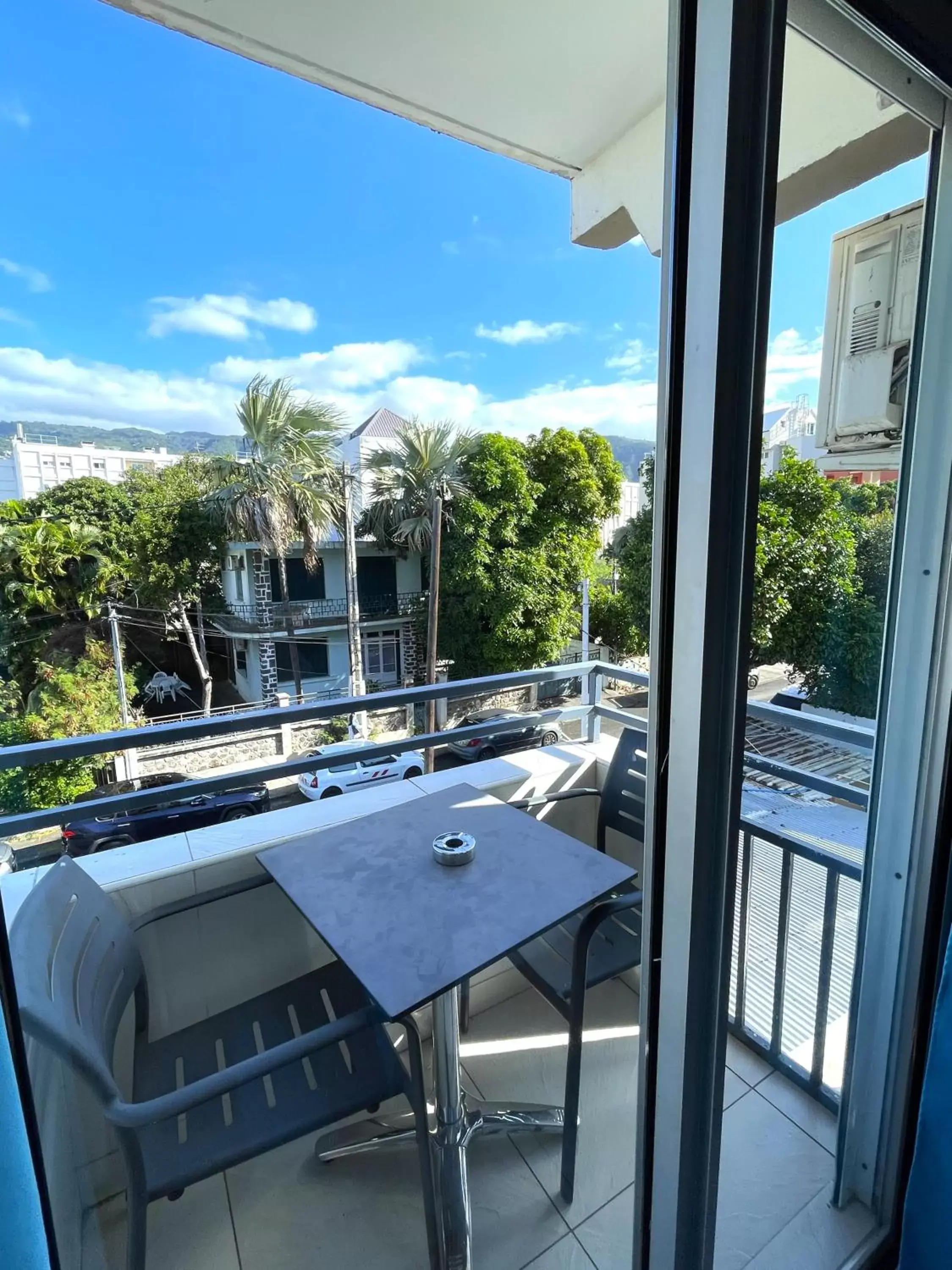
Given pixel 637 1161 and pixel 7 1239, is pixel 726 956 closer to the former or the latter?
pixel 637 1161

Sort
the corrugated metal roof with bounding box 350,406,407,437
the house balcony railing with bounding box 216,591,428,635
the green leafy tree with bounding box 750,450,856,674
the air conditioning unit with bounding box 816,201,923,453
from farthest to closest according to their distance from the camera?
the corrugated metal roof with bounding box 350,406,407,437
the house balcony railing with bounding box 216,591,428,635
the air conditioning unit with bounding box 816,201,923,453
the green leafy tree with bounding box 750,450,856,674

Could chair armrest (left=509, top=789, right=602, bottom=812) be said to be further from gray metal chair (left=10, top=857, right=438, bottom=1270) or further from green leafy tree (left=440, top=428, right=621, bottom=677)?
green leafy tree (left=440, top=428, right=621, bottom=677)

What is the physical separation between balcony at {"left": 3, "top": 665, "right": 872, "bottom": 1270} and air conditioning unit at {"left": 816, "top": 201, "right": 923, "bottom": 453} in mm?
508

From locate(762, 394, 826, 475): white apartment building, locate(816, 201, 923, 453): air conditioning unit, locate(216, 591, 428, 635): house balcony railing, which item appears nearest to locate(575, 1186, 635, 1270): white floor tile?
locate(762, 394, 826, 475): white apartment building

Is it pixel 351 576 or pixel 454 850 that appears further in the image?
pixel 351 576

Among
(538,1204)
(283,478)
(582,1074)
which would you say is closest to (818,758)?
(582,1074)

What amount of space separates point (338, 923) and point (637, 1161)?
1.93ft

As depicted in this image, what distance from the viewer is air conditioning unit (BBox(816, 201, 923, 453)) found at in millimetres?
909

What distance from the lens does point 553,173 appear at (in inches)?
61.2

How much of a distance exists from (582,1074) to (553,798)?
2.19 ft

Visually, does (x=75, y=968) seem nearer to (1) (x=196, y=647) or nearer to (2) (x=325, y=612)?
Result: (1) (x=196, y=647)

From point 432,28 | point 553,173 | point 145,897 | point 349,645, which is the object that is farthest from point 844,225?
point 349,645

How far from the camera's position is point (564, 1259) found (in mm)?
1182

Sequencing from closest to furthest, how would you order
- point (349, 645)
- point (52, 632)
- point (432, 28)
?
point (52, 632)
point (432, 28)
point (349, 645)
